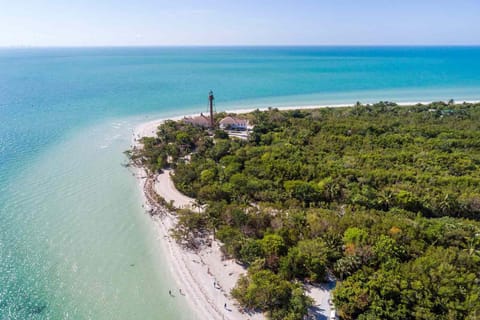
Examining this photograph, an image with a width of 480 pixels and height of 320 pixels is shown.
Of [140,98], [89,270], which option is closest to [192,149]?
[89,270]

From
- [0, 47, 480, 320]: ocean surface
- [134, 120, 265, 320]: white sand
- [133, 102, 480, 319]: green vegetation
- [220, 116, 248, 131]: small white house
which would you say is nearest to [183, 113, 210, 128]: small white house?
[220, 116, 248, 131]: small white house

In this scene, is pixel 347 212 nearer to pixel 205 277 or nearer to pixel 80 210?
pixel 205 277

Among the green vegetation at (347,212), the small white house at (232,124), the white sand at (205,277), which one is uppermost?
the small white house at (232,124)

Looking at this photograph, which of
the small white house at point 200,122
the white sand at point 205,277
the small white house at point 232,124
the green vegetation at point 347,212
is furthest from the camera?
the small white house at point 200,122

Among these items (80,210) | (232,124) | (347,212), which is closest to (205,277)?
(347,212)

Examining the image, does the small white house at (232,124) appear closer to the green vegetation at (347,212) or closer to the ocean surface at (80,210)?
the green vegetation at (347,212)

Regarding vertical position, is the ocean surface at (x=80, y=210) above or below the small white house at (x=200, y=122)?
below

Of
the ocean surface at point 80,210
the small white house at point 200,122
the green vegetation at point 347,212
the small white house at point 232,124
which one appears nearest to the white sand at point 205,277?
the ocean surface at point 80,210

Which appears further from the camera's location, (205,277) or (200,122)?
(200,122)
